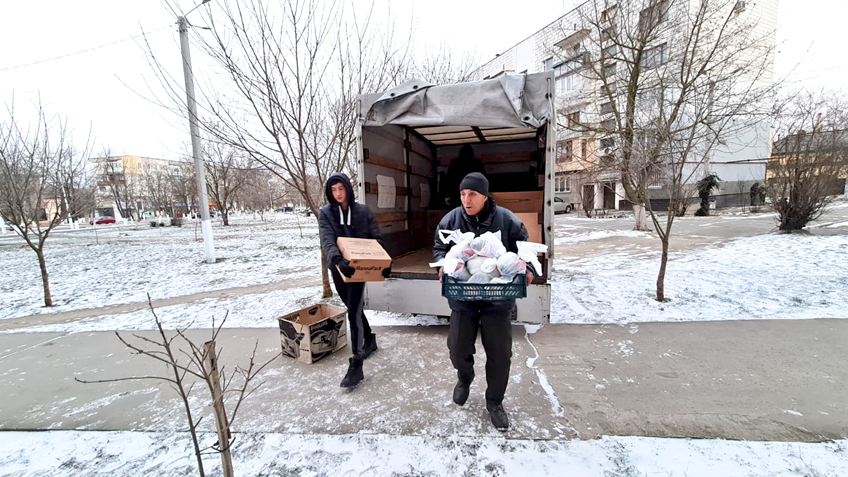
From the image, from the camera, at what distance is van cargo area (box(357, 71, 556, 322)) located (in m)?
3.60

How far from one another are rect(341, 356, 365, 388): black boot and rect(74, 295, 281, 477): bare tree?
0.67 m

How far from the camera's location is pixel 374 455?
2.10 meters

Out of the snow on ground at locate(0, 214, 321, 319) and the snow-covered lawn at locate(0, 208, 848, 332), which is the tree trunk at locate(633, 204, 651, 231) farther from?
the snow on ground at locate(0, 214, 321, 319)

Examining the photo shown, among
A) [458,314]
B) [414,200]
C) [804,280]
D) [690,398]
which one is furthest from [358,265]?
Answer: [804,280]

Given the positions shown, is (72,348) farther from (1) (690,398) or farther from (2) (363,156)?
(1) (690,398)

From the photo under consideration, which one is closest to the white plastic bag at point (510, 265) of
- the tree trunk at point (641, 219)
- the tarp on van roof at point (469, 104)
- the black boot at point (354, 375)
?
the black boot at point (354, 375)

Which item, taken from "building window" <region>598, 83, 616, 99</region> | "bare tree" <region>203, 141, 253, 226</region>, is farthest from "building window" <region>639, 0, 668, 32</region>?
"bare tree" <region>203, 141, 253, 226</region>

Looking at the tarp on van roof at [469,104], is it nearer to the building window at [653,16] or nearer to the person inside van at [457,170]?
the person inside van at [457,170]

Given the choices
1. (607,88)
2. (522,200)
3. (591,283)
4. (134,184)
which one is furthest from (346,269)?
(134,184)

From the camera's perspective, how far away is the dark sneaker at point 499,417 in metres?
2.28

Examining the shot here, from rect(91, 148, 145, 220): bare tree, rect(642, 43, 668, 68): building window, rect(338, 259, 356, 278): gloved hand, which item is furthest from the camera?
rect(91, 148, 145, 220): bare tree

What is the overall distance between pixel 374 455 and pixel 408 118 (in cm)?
322

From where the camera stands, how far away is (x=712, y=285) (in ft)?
18.0

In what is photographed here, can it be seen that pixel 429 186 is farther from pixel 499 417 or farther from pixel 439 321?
pixel 499 417
